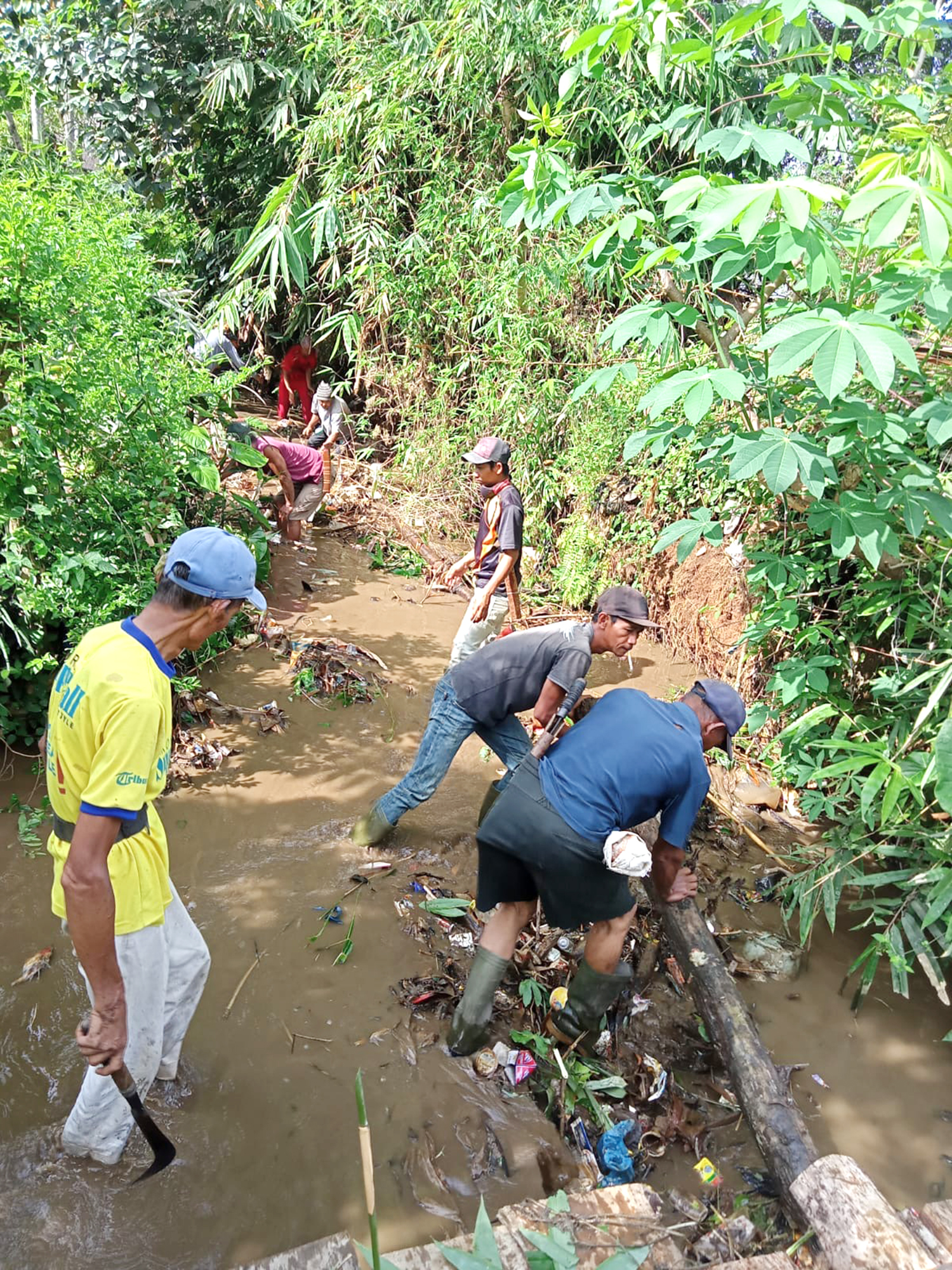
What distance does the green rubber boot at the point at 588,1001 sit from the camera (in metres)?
2.92

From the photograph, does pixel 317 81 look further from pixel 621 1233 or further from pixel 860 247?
pixel 621 1233

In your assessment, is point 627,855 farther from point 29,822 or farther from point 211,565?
point 29,822

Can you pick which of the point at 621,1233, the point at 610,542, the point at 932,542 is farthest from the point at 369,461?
the point at 621,1233

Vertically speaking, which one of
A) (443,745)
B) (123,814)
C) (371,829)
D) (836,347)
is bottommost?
(371,829)

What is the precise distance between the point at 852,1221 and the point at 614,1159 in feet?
2.86

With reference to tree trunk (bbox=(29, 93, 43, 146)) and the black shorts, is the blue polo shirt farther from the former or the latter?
tree trunk (bbox=(29, 93, 43, 146))

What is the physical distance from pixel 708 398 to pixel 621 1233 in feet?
7.31

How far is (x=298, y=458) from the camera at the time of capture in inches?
265

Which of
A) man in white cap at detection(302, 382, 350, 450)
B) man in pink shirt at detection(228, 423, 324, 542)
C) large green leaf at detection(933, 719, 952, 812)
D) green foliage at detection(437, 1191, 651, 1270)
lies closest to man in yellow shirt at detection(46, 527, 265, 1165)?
green foliage at detection(437, 1191, 651, 1270)

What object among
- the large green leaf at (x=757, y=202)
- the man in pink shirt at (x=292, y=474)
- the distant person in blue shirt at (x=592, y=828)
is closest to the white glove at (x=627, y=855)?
the distant person in blue shirt at (x=592, y=828)

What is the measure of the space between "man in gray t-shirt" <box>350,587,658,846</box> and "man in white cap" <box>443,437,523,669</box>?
3.78 feet

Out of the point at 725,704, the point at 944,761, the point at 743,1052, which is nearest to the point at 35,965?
the point at 743,1052

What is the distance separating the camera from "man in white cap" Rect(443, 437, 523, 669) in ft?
15.9

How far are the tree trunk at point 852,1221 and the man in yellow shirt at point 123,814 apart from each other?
1.76 metres
